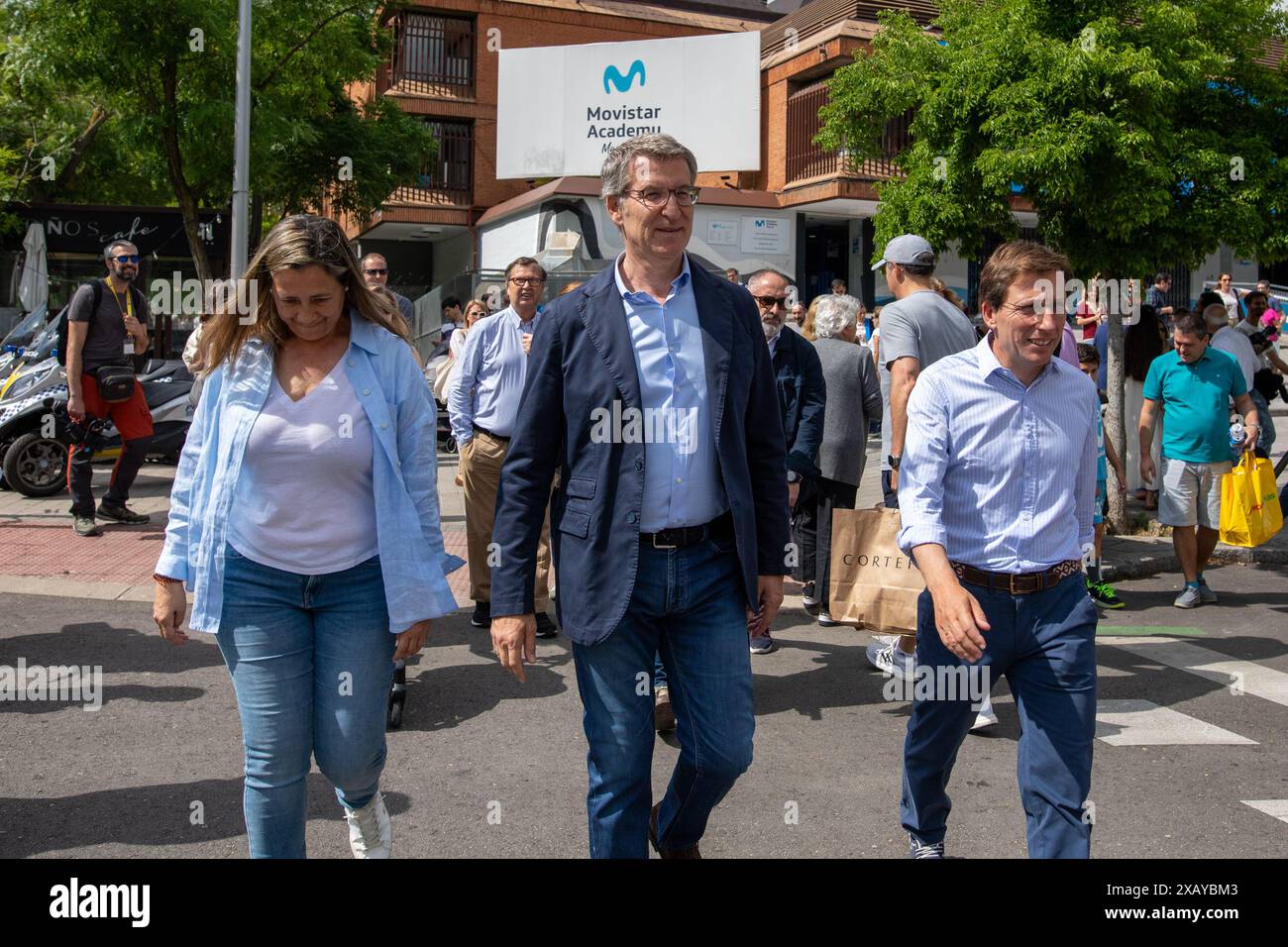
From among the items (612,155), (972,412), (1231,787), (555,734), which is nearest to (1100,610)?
(1231,787)

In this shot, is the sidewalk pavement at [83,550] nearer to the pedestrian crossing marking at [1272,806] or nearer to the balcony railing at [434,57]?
the pedestrian crossing marking at [1272,806]

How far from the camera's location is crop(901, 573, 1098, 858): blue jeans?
341 cm

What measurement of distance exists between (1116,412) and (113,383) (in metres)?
8.11

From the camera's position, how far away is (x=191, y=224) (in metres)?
20.4

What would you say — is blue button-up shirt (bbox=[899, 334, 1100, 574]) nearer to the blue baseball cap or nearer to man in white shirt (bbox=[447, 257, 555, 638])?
the blue baseball cap

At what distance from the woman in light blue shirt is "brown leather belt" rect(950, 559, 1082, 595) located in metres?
1.49

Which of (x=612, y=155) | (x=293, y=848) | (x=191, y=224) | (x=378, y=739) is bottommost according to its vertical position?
(x=293, y=848)

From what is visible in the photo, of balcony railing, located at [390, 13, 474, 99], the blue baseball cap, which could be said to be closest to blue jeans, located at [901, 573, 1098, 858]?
the blue baseball cap

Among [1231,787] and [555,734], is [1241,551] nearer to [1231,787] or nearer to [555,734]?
[1231,787]

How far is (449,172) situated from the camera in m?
33.0

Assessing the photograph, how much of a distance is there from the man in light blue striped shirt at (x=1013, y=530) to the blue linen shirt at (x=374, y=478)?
137 cm

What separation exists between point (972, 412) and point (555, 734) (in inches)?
103

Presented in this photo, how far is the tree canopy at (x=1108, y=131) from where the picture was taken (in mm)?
9578

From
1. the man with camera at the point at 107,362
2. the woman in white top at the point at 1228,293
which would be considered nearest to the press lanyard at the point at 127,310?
the man with camera at the point at 107,362
